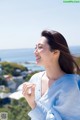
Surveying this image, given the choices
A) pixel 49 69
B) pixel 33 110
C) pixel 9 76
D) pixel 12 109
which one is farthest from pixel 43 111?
pixel 9 76

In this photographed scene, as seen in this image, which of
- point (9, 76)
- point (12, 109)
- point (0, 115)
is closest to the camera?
point (0, 115)

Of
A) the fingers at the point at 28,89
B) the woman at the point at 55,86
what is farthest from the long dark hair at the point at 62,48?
the fingers at the point at 28,89

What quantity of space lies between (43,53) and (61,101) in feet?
0.58

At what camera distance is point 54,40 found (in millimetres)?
1061

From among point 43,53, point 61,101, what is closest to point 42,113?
point 61,101

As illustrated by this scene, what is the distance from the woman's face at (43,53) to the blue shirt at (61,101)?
3.2 inches

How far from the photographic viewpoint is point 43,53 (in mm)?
1063

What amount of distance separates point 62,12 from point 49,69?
2.04 metres

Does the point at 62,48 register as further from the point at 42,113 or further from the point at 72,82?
the point at 42,113

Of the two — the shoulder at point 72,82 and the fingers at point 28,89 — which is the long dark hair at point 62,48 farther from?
the fingers at point 28,89

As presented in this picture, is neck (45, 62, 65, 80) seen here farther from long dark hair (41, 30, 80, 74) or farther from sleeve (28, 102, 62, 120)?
sleeve (28, 102, 62, 120)

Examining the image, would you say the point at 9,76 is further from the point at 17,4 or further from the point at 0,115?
the point at 0,115

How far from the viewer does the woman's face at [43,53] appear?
3.49ft

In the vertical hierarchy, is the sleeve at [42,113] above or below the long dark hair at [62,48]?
below
